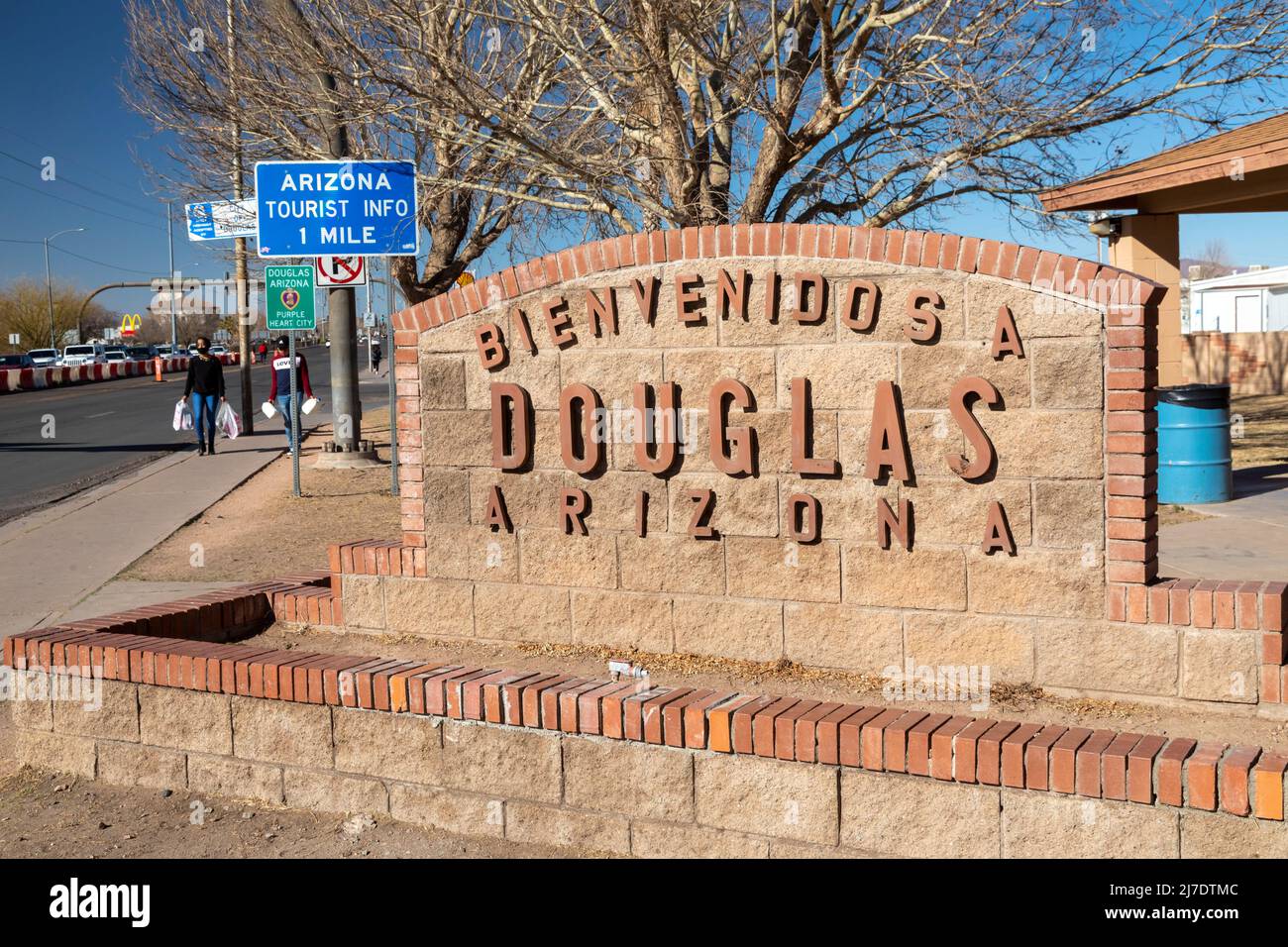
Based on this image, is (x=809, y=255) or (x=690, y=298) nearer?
(x=809, y=255)

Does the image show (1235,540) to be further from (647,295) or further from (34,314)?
(34,314)

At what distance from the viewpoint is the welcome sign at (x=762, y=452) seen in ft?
16.6

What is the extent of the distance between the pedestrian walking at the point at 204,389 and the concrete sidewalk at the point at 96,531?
0.57 m

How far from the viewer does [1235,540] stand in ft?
30.2

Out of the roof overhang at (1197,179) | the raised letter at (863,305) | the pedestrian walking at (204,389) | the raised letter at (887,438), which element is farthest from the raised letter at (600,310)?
the pedestrian walking at (204,389)

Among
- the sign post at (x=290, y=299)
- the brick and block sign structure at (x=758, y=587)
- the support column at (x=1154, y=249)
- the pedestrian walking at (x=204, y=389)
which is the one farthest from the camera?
the pedestrian walking at (x=204, y=389)

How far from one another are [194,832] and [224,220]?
12559 mm

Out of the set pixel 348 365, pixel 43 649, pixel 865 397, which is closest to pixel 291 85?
pixel 348 365

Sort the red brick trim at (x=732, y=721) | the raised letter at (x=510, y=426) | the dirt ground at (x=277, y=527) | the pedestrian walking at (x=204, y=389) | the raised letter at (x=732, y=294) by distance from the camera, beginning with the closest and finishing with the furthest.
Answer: the red brick trim at (x=732, y=721) → the raised letter at (x=732, y=294) → the raised letter at (x=510, y=426) → the dirt ground at (x=277, y=527) → the pedestrian walking at (x=204, y=389)

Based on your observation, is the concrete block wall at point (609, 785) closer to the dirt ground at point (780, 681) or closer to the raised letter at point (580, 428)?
the dirt ground at point (780, 681)

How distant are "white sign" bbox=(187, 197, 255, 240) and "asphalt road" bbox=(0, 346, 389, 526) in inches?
147

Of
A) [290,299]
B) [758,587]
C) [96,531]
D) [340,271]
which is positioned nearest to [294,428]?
[340,271]
